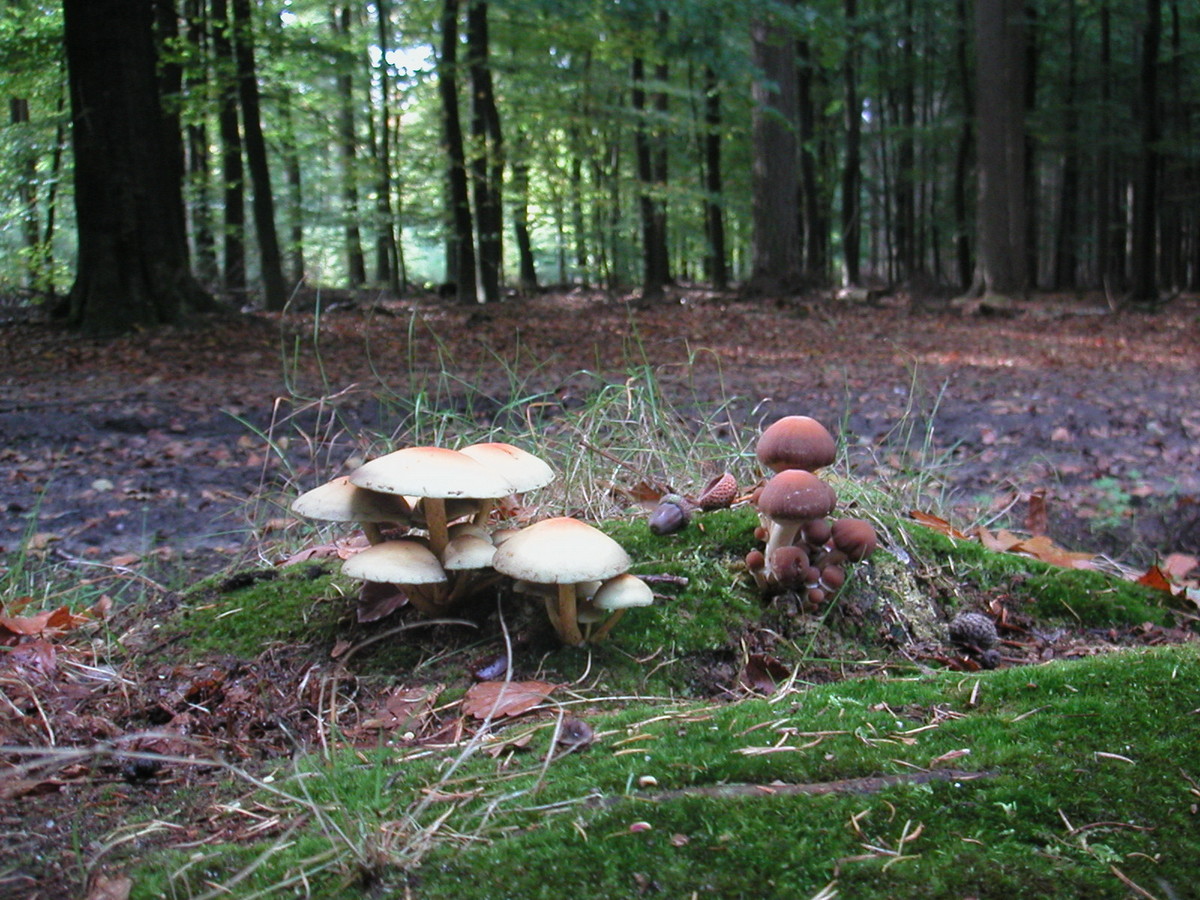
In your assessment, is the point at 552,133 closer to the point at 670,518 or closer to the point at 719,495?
the point at 719,495

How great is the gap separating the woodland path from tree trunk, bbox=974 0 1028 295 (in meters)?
2.01

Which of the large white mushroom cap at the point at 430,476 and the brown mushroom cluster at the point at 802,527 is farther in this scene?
the brown mushroom cluster at the point at 802,527

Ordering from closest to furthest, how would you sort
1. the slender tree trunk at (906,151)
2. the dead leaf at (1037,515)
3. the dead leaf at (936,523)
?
the dead leaf at (936,523) → the dead leaf at (1037,515) → the slender tree trunk at (906,151)

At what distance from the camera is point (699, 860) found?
1205mm

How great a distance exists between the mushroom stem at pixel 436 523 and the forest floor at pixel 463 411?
0.48m

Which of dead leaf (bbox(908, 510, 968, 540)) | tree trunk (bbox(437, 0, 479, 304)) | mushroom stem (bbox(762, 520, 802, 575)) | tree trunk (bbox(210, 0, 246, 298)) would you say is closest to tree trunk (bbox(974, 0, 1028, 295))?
tree trunk (bbox(437, 0, 479, 304))

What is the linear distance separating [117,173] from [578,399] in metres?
5.83

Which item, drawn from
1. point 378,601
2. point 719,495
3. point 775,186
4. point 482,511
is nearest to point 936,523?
point 719,495

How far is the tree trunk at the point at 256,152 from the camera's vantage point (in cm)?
1182

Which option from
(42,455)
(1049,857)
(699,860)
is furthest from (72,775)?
(42,455)

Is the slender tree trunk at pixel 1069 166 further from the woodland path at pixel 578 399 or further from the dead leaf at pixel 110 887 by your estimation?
the dead leaf at pixel 110 887

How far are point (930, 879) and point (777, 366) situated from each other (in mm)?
8264

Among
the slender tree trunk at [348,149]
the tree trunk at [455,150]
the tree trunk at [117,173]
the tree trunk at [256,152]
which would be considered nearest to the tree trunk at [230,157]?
the tree trunk at [256,152]

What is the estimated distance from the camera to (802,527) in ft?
7.69
